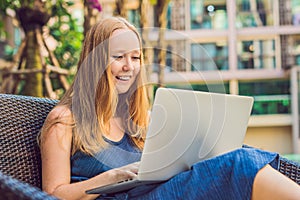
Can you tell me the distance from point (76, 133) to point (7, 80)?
2.57 meters

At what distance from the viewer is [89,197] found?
1.40 meters

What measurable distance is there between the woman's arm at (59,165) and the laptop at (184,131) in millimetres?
84

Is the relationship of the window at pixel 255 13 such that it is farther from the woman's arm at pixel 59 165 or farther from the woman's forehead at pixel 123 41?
the woman's arm at pixel 59 165

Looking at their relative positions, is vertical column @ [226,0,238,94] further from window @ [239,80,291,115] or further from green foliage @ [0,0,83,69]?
green foliage @ [0,0,83,69]

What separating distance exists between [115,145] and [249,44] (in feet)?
46.5

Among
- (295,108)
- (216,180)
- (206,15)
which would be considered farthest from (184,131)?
(206,15)

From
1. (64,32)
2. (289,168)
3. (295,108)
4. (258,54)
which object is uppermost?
(64,32)

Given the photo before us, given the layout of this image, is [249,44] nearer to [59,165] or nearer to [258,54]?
[258,54]

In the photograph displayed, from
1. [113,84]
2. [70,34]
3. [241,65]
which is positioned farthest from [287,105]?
[113,84]

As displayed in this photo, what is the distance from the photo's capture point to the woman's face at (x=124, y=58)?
156 cm

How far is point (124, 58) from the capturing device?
5.17 feet

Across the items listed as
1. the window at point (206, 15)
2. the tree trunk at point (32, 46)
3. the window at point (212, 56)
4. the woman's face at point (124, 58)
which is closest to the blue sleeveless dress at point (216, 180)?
the woman's face at point (124, 58)

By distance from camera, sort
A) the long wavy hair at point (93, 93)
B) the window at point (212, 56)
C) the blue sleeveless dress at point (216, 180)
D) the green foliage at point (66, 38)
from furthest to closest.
Answer: the window at point (212, 56) < the green foliage at point (66, 38) < the long wavy hair at point (93, 93) < the blue sleeveless dress at point (216, 180)

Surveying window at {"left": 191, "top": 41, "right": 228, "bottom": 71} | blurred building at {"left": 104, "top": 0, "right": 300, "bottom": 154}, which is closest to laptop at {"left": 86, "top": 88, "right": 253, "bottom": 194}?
blurred building at {"left": 104, "top": 0, "right": 300, "bottom": 154}
